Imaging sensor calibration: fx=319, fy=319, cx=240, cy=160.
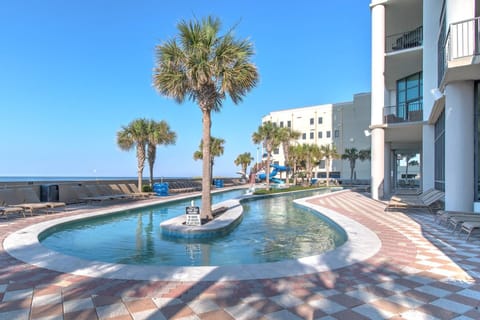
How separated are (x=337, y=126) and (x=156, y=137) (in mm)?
41370

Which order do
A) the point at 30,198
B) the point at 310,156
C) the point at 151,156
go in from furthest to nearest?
the point at 310,156 < the point at 151,156 < the point at 30,198

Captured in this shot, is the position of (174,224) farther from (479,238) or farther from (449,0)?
(449,0)

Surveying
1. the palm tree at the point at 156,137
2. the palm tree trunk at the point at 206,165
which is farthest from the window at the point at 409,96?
the palm tree at the point at 156,137

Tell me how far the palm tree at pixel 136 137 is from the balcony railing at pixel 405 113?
15307mm

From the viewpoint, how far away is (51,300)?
12.8 ft

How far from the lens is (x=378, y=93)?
1828cm

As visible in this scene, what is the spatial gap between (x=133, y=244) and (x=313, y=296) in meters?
5.56

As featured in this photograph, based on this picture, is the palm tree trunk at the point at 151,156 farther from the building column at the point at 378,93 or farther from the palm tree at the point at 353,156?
the palm tree at the point at 353,156

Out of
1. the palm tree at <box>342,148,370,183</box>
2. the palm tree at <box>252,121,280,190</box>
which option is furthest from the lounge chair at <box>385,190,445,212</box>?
the palm tree at <box>342,148,370,183</box>

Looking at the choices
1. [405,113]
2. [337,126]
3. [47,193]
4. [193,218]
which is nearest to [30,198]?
[47,193]

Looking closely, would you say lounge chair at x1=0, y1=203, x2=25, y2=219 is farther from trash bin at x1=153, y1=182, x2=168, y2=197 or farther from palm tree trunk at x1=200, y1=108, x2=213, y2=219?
trash bin at x1=153, y1=182, x2=168, y2=197

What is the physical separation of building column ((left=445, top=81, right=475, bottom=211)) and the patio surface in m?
5.28

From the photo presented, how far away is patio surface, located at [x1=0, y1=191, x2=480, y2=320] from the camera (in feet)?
→ 11.6

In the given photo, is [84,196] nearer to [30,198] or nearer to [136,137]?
[30,198]
